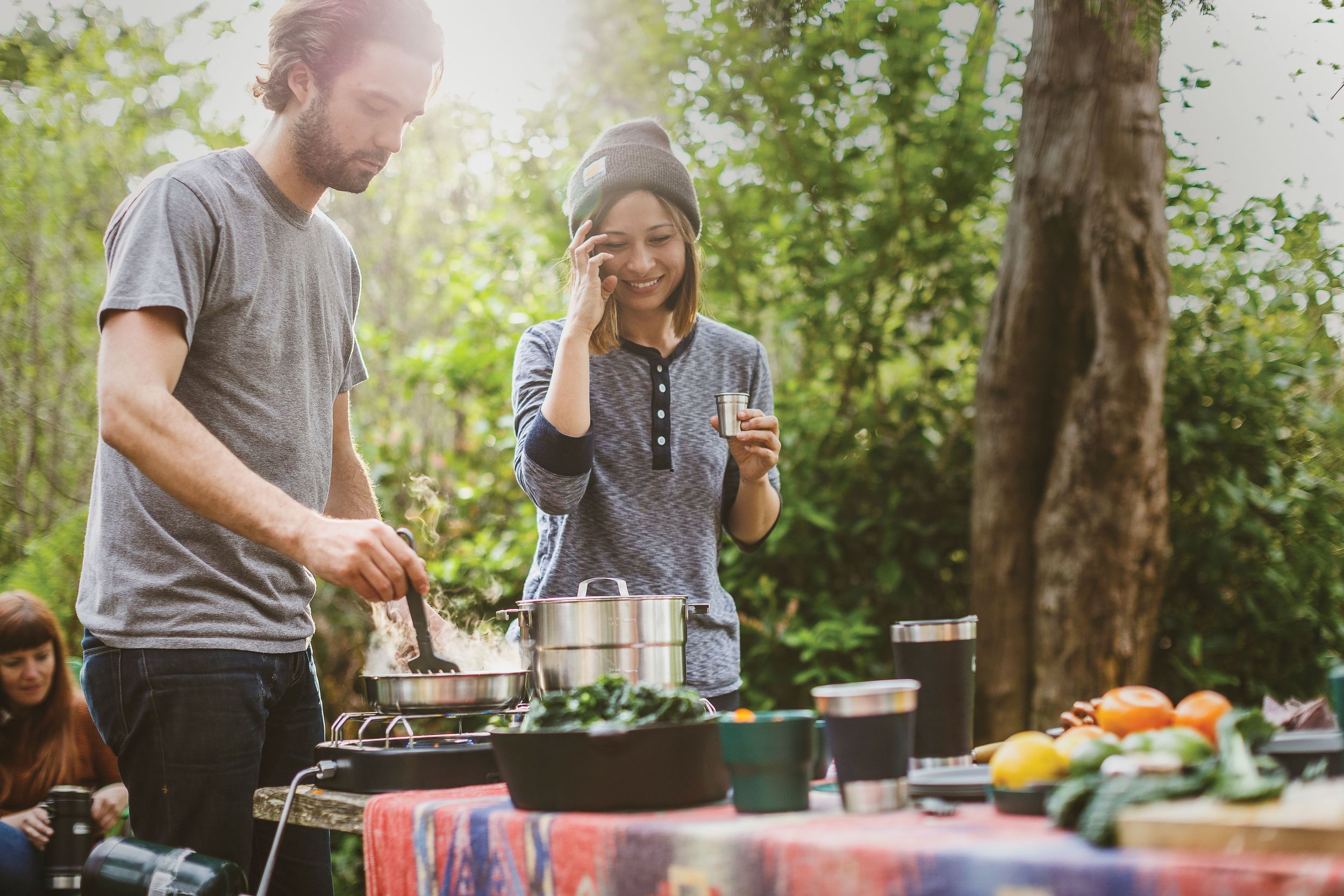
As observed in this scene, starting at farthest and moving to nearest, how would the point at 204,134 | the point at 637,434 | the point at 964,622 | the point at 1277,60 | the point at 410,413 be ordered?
1. the point at 410,413
2. the point at 204,134
3. the point at 1277,60
4. the point at 637,434
5. the point at 964,622

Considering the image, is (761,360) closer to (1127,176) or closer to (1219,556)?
(1127,176)

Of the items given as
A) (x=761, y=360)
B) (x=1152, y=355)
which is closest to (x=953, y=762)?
(x=761, y=360)

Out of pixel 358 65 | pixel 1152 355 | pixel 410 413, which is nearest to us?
pixel 358 65

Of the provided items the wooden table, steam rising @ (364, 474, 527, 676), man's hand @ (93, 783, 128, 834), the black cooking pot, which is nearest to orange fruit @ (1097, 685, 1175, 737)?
the black cooking pot

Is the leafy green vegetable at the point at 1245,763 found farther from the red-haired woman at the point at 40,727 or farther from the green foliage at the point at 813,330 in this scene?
the red-haired woman at the point at 40,727

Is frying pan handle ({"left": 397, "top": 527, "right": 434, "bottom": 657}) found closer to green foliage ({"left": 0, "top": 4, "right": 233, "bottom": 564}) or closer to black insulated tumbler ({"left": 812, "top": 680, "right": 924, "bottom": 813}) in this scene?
black insulated tumbler ({"left": 812, "top": 680, "right": 924, "bottom": 813})

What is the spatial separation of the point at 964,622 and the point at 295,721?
4.25 feet

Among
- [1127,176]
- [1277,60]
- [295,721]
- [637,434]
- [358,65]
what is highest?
[1277,60]

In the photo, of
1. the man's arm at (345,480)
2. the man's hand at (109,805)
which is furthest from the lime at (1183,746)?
the man's hand at (109,805)

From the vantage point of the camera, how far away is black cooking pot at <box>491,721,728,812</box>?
126 cm

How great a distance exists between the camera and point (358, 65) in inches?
77.5

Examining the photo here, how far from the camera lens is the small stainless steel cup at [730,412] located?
196 centimetres

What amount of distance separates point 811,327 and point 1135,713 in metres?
3.13

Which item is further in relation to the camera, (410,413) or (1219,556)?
(410,413)
